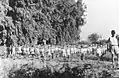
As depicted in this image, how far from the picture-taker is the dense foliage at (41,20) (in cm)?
3272

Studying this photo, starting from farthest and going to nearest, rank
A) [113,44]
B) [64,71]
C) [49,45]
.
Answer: [49,45] < [113,44] < [64,71]

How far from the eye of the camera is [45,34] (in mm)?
38062

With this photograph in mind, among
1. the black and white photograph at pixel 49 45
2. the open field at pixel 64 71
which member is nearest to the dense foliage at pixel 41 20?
the black and white photograph at pixel 49 45

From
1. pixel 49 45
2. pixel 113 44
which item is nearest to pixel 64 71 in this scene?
pixel 113 44

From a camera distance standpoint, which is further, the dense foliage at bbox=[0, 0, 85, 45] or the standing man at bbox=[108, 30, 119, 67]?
the dense foliage at bbox=[0, 0, 85, 45]

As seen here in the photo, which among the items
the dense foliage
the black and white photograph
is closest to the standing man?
the black and white photograph

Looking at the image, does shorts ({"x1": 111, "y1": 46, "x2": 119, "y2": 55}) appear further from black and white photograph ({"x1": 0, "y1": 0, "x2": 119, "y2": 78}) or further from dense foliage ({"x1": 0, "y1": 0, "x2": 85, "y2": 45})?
dense foliage ({"x1": 0, "y1": 0, "x2": 85, "y2": 45})

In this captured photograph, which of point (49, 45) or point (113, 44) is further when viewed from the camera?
point (49, 45)

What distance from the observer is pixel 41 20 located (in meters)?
38.1

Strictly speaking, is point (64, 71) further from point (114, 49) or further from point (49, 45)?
point (49, 45)

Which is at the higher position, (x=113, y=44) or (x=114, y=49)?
(x=113, y=44)

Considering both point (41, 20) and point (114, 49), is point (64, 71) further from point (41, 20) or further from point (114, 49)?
point (41, 20)

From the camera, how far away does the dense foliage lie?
3272 cm

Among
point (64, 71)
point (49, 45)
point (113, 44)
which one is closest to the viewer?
point (64, 71)
